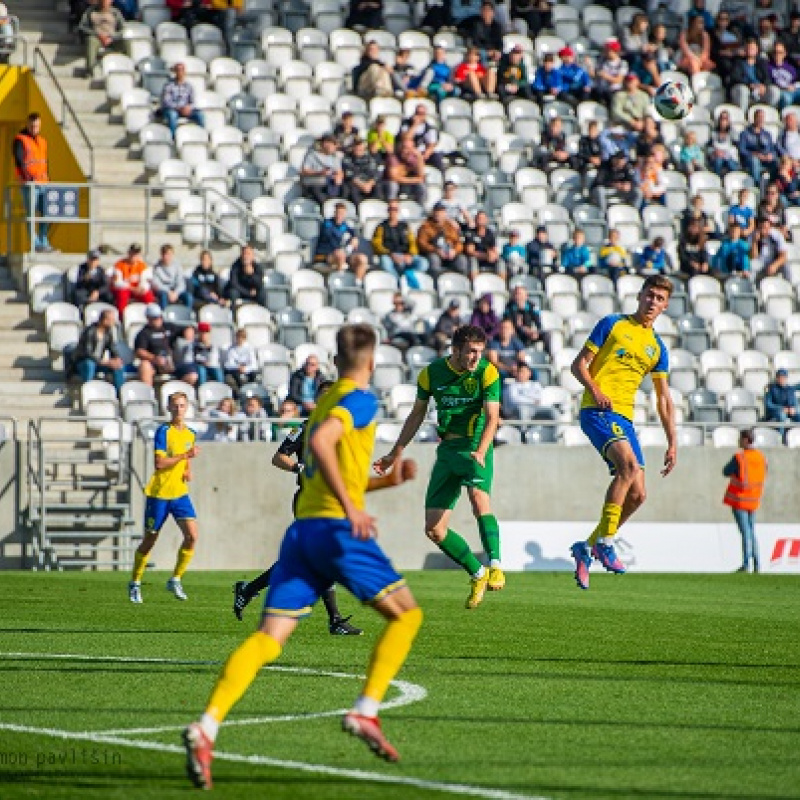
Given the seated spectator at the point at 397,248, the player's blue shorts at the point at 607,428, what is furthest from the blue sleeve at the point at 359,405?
the seated spectator at the point at 397,248

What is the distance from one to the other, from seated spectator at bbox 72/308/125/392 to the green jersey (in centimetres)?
1198

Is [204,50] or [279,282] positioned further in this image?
[204,50]

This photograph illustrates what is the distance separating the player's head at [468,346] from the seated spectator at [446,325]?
1340cm

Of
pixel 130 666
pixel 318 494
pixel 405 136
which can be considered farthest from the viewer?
pixel 405 136

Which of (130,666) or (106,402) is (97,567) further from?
(130,666)

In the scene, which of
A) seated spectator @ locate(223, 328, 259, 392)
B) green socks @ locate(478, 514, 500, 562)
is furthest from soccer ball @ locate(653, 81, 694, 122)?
green socks @ locate(478, 514, 500, 562)

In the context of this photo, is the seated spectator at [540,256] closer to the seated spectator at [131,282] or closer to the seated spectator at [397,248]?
the seated spectator at [397,248]

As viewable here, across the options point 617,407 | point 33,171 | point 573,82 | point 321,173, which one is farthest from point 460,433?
point 573,82

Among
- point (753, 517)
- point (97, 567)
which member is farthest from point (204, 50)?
point (753, 517)

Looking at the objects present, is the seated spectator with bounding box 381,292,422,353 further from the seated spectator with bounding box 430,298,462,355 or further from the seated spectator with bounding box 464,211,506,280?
the seated spectator with bounding box 464,211,506,280

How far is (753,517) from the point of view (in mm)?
27812

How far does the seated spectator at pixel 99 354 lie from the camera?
26.4 metres

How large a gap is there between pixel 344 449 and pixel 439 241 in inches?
887

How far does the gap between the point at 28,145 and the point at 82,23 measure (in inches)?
144
